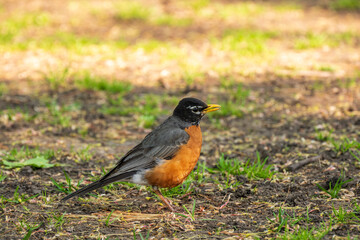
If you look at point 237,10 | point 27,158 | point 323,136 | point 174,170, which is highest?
point 237,10

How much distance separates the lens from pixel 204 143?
6152 millimetres

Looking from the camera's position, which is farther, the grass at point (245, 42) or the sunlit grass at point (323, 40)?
the sunlit grass at point (323, 40)

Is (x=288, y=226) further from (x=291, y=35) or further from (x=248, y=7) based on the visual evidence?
(x=248, y=7)

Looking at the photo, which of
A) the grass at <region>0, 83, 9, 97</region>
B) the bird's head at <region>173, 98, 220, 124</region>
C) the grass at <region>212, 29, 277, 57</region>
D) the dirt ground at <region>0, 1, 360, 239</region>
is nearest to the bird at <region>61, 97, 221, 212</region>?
the bird's head at <region>173, 98, 220, 124</region>

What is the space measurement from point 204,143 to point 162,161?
1.88 metres

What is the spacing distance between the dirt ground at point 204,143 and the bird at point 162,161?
0.28 metres

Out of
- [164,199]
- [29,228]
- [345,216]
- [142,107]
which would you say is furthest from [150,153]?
[142,107]

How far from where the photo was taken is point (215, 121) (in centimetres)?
685

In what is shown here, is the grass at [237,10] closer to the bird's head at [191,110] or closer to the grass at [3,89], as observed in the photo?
the grass at [3,89]

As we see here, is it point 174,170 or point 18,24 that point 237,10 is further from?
point 174,170

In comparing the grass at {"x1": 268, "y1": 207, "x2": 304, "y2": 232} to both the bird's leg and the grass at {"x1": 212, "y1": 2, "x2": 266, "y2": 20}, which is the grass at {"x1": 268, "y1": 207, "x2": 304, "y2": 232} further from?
the grass at {"x1": 212, "y1": 2, "x2": 266, "y2": 20}

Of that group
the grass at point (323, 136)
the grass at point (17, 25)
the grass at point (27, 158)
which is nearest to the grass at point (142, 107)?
the grass at point (27, 158)

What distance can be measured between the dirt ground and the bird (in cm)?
28

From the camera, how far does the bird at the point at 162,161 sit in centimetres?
426
